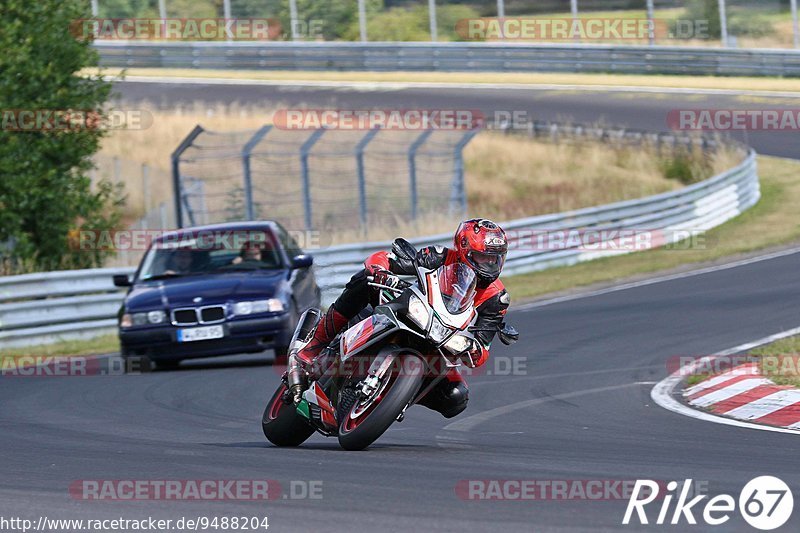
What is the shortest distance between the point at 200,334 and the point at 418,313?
7122mm

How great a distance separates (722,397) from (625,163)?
23.0 m

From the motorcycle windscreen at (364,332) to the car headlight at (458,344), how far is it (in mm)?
344

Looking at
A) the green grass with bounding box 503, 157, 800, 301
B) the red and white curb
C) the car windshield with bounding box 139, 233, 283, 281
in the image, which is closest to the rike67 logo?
the red and white curb

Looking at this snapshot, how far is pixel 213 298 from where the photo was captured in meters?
14.5

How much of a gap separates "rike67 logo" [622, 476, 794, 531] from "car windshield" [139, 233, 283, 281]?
9202 mm

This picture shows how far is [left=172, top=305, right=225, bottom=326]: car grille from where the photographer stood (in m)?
14.4

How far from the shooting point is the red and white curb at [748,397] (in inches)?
388

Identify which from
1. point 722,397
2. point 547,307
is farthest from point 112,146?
point 722,397

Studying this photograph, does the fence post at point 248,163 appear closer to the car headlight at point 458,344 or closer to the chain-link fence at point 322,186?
the chain-link fence at point 322,186

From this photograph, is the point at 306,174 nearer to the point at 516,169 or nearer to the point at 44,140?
the point at 44,140

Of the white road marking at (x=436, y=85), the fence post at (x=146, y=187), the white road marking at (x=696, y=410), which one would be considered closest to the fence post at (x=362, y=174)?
the fence post at (x=146, y=187)

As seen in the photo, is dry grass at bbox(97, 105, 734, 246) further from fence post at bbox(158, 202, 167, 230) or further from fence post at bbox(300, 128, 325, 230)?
fence post at bbox(300, 128, 325, 230)

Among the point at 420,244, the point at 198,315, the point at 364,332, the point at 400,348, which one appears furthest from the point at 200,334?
the point at 420,244

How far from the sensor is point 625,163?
3350 cm
